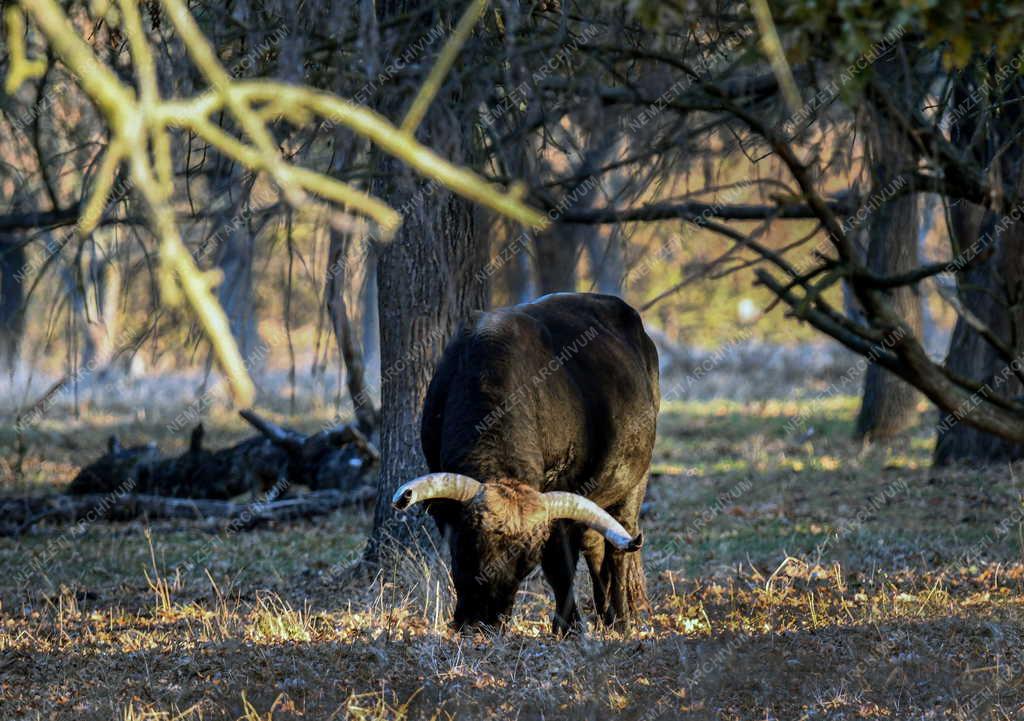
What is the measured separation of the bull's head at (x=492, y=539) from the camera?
6961 millimetres

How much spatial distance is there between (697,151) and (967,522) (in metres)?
6.73

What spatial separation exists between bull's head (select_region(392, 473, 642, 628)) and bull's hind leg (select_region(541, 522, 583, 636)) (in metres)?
0.55

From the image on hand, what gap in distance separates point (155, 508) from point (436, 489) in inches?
292

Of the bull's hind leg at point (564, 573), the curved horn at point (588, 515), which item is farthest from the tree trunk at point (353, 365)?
the bull's hind leg at point (564, 573)

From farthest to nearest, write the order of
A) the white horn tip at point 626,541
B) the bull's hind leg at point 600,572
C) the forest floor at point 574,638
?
the bull's hind leg at point 600,572, the white horn tip at point 626,541, the forest floor at point 574,638

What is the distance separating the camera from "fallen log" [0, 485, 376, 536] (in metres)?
12.7

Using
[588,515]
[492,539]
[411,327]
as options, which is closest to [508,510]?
[492,539]

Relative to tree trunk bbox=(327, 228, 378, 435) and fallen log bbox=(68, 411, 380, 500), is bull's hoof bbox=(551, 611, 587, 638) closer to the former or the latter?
tree trunk bbox=(327, 228, 378, 435)

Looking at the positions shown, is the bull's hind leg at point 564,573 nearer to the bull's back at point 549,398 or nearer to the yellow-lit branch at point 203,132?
the bull's back at point 549,398

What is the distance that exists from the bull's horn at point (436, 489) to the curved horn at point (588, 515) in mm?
505

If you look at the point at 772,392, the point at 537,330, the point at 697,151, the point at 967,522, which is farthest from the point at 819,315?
the point at 772,392

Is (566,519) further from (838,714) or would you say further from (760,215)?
(760,215)

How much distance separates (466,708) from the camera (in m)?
5.96

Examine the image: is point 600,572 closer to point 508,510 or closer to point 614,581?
point 614,581
